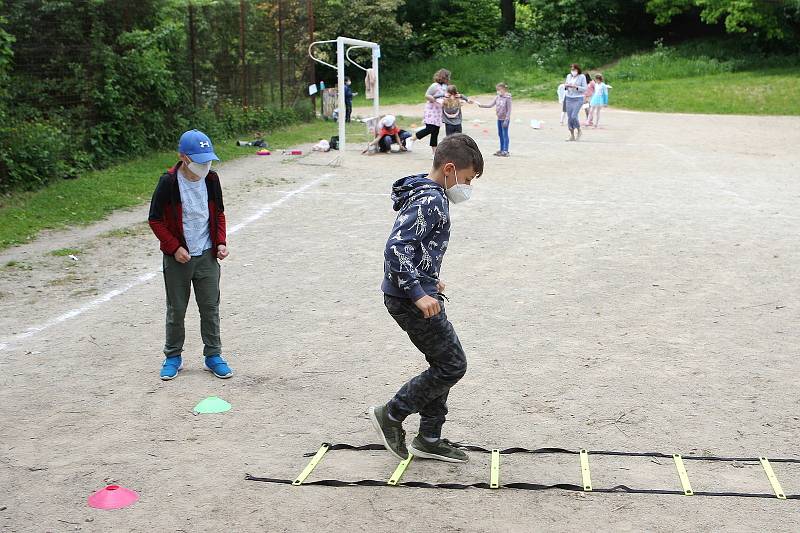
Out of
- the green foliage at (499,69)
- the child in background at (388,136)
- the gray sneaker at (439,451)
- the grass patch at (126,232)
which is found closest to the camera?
the gray sneaker at (439,451)

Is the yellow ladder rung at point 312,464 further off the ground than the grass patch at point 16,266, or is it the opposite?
the grass patch at point 16,266

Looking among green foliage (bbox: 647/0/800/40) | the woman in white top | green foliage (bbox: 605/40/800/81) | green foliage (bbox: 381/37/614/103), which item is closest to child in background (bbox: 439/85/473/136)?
the woman in white top

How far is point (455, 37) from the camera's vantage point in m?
53.8

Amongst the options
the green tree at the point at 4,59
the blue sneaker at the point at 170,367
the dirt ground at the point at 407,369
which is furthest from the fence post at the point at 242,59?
the blue sneaker at the point at 170,367

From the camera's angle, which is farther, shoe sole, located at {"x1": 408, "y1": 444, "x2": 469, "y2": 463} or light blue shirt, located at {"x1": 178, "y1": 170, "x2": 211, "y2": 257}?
light blue shirt, located at {"x1": 178, "y1": 170, "x2": 211, "y2": 257}

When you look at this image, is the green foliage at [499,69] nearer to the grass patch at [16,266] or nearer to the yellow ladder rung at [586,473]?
the grass patch at [16,266]

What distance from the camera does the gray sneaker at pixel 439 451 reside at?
5.06 metres

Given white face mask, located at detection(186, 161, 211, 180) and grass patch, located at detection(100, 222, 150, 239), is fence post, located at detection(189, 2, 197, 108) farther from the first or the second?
white face mask, located at detection(186, 161, 211, 180)

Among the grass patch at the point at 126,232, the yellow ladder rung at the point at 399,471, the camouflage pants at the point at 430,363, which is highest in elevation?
the camouflage pants at the point at 430,363

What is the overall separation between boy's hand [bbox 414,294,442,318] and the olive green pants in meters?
2.29

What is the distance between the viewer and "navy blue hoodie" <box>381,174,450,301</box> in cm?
463

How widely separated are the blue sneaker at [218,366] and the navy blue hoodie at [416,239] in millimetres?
1976

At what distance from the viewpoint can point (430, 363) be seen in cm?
496

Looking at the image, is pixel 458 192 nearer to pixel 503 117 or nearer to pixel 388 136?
pixel 503 117
